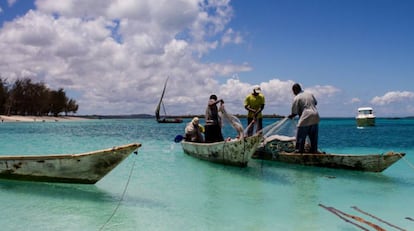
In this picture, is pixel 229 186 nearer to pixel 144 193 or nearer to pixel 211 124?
pixel 144 193

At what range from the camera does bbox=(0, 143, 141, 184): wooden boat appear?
7.45 m

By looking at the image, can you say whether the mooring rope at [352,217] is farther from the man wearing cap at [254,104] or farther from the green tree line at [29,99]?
the green tree line at [29,99]

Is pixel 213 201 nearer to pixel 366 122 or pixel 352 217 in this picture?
pixel 352 217

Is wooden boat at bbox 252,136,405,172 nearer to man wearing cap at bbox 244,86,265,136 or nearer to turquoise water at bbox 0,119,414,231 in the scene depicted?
turquoise water at bbox 0,119,414,231

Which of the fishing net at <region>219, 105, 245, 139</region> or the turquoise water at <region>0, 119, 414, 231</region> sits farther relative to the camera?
the fishing net at <region>219, 105, 245, 139</region>

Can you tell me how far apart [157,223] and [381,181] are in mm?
5950

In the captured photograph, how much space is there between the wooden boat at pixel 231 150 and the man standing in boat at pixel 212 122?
15.6 inches

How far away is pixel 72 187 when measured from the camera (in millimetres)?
7887

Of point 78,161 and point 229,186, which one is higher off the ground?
point 78,161

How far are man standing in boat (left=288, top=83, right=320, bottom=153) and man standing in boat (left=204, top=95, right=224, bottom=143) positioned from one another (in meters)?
2.36

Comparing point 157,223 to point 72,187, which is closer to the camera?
point 157,223

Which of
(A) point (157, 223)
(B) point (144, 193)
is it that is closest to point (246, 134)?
(B) point (144, 193)

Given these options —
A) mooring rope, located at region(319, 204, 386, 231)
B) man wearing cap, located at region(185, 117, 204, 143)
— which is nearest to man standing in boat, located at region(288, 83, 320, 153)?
mooring rope, located at region(319, 204, 386, 231)

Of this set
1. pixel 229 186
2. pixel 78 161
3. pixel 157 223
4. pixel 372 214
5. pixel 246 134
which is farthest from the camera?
pixel 246 134
